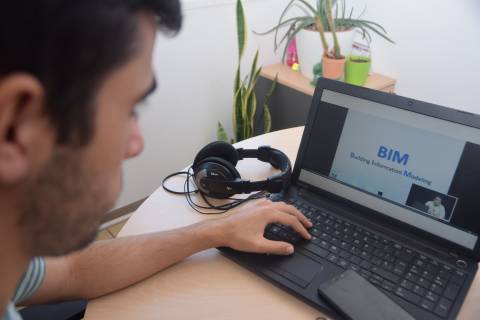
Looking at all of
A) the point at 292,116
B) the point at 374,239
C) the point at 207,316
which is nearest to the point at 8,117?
the point at 207,316

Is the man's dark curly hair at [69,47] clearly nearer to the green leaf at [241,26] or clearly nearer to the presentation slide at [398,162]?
the presentation slide at [398,162]

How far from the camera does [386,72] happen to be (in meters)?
2.13

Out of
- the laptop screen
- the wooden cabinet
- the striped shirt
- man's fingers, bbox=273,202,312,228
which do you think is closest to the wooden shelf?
the wooden cabinet

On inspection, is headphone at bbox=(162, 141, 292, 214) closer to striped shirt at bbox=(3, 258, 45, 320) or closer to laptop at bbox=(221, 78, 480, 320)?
laptop at bbox=(221, 78, 480, 320)

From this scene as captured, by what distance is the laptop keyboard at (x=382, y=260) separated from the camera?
67 cm

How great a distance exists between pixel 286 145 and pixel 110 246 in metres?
0.61

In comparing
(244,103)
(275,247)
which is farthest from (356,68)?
(275,247)

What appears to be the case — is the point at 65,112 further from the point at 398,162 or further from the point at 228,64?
the point at 228,64

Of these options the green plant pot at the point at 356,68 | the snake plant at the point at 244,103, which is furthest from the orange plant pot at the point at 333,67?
the snake plant at the point at 244,103

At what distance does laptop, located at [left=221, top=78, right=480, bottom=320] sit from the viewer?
70 centimetres

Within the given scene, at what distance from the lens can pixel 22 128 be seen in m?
0.38

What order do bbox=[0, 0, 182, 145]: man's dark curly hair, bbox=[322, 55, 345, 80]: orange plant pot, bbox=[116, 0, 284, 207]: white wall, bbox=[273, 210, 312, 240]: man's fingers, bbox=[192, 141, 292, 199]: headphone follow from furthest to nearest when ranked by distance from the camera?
bbox=[116, 0, 284, 207]: white wall → bbox=[322, 55, 345, 80]: orange plant pot → bbox=[192, 141, 292, 199]: headphone → bbox=[273, 210, 312, 240]: man's fingers → bbox=[0, 0, 182, 145]: man's dark curly hair

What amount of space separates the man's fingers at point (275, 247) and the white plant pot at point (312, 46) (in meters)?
1.33

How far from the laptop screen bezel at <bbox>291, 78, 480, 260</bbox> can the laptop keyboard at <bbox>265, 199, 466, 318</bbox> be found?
0.05m
